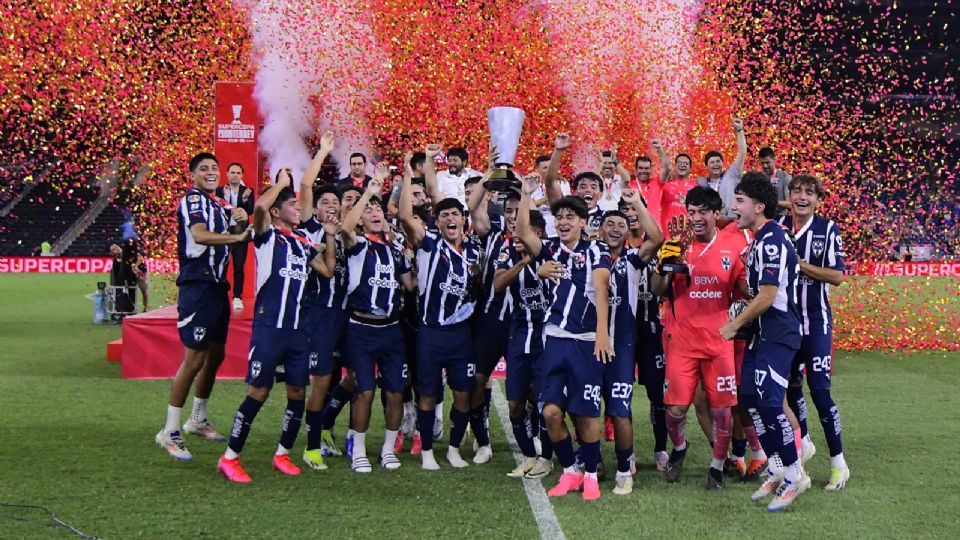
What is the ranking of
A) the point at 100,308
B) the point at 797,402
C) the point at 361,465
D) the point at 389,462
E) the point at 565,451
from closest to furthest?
the point at 565,451, the point at 797,402, the point at 361,465, the point at 389,462, the point at 100,308

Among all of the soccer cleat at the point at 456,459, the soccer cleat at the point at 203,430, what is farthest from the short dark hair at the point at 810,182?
the soccer cleat at the point at 203,430

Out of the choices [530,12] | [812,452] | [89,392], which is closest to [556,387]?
[812,452]

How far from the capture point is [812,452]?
700cm

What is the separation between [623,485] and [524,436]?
2.81ft

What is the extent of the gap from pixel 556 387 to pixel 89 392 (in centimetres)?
A: 598

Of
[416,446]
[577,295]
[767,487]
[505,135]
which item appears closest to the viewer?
[767,487]

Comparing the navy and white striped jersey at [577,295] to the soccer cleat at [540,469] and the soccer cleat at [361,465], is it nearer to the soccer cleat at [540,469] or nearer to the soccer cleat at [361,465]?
the soccer cleat at [540,469]

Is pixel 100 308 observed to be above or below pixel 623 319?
below

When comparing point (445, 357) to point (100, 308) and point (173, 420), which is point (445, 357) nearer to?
point (173, 420)

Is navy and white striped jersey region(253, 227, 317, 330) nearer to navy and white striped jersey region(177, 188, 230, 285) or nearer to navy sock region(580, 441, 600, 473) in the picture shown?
navy and white striped jersey region(177, 188, 230, 285)

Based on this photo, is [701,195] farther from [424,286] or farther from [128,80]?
[128,80]

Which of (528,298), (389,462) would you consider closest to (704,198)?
(528,298)

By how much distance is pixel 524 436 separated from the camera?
6.96 m

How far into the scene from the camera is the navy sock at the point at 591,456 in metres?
6.22
